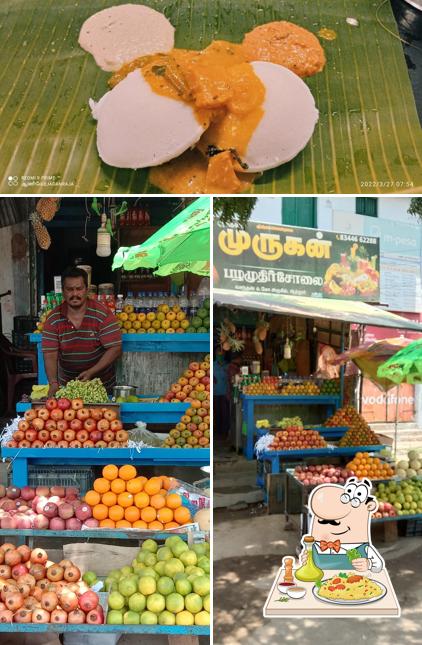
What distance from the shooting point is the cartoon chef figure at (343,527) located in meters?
3.04

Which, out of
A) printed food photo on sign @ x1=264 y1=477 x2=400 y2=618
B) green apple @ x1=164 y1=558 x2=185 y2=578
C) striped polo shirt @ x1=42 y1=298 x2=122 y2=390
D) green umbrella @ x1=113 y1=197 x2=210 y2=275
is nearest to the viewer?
green umbrella @ x1=113 y1=197 x2=210 y2=275

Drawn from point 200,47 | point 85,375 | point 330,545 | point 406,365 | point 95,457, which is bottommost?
point 330,545

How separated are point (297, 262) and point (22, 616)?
213 cm

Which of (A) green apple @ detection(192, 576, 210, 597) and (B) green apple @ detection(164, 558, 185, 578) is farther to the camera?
(B) green apple @ detection(164, 558, 185, 578)

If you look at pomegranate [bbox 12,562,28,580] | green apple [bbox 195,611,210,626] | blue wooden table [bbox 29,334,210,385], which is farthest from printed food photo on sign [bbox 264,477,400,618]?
blue wooden table [bbox 29,334,210,385]

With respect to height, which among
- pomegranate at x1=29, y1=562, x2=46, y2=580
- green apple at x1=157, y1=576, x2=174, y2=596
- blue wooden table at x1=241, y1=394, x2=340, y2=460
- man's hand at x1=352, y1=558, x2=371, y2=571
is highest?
blue wooden table at x1=241, y1=394, x2=340, y2=460

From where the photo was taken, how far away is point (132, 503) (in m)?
3.43

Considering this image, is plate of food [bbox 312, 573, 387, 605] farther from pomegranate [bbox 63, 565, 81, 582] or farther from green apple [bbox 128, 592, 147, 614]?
pomegranate [bbox 63, 565, 81, 582]

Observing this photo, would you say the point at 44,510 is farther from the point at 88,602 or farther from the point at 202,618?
the point at 202,618

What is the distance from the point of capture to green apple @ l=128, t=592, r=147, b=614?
10.2 feet

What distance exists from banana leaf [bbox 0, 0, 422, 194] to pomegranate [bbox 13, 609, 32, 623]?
1.98 m

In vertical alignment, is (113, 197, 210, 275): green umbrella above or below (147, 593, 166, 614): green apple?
above

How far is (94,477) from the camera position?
3729 mm

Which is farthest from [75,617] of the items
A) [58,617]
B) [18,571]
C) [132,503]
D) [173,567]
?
[132,503]
